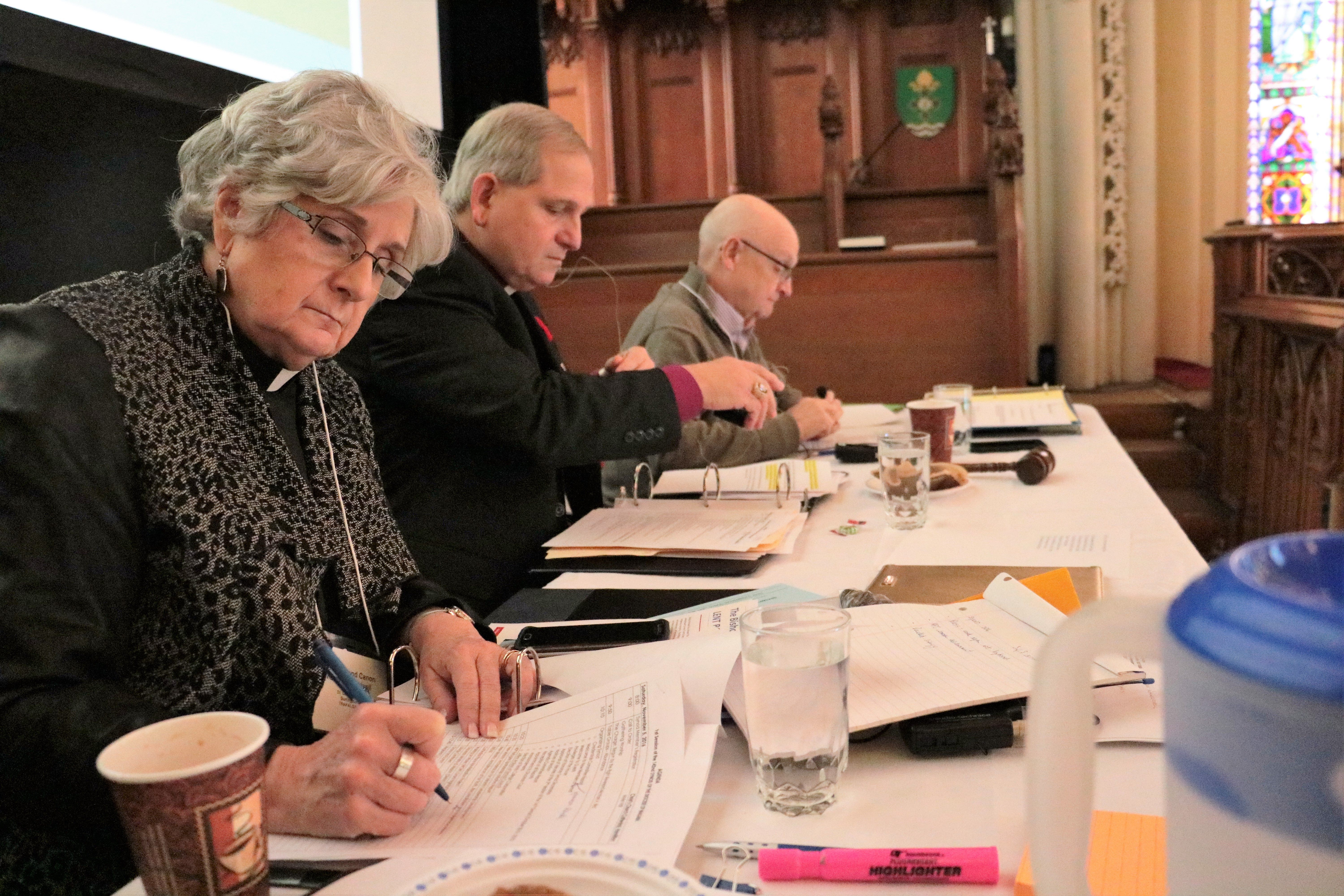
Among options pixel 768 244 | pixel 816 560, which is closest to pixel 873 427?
pixel 768 244

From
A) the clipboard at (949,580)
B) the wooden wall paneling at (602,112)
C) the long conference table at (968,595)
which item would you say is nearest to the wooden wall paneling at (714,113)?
the wooden wall paneling at (602,112)

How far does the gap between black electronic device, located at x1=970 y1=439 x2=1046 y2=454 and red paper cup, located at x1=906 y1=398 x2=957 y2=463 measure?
0.18m

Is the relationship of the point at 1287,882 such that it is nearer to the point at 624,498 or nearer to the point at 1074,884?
the point at 1074,884

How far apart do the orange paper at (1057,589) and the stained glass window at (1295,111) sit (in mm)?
5977

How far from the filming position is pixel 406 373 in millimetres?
1848

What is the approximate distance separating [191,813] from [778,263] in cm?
259

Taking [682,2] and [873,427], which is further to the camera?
[682,2]

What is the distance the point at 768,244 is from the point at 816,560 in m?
1.60

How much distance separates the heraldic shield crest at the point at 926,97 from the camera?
6.41 m

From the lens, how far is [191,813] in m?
0.60

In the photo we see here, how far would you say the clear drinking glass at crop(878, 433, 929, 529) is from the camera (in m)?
1.75

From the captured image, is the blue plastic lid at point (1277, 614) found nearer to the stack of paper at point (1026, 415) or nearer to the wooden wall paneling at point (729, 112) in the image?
the stack of paper at point (1026, 415)

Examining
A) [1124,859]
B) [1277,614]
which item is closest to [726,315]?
[1124,859]

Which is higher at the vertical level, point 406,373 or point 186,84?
point 186,84
